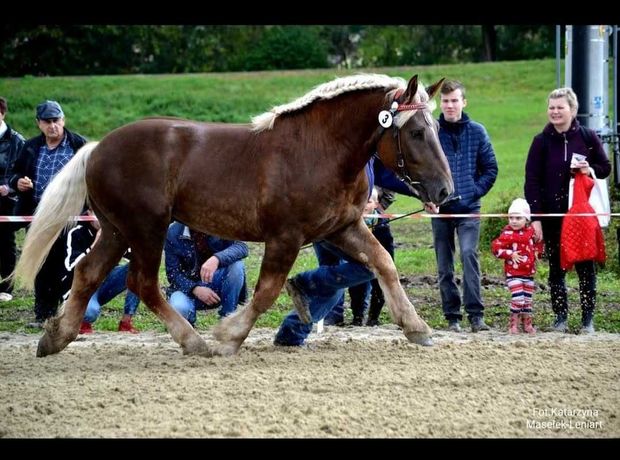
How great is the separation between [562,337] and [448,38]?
37.3m

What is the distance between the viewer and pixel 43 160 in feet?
33.7

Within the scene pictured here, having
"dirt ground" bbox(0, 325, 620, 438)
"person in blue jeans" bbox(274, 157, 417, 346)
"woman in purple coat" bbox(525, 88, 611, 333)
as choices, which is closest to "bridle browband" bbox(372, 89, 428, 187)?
"person in blue jeans" bbox(274, 157, 417, 346)

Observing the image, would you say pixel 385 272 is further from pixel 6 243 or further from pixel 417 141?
pixel 6 243

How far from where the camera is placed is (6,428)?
19.7ft

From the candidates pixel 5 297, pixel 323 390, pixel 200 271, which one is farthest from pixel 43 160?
pixel 323 390

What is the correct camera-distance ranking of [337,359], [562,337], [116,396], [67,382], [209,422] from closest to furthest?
[209,422]
[116,396]
[67,382]
[337,359]
[562,337]

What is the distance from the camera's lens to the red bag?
30.6 feet

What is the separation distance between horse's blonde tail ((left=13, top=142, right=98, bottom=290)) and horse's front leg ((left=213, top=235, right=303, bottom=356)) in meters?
1.55

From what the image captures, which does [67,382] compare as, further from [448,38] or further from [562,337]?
[448,38]

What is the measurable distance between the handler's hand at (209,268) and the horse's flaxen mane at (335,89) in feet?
5.10

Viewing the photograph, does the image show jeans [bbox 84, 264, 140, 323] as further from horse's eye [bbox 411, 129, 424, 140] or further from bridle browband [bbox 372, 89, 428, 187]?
horse's eye [bbox 411, 129, 424, 140]

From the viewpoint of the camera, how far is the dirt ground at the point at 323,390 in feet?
19.3

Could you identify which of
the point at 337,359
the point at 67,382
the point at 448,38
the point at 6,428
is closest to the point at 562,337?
the point at 337,359

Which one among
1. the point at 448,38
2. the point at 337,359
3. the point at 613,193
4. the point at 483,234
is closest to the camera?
the point at 337,359
